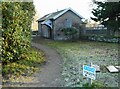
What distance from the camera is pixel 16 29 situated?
12.3 m

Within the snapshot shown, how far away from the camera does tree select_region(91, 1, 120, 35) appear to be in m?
26.1

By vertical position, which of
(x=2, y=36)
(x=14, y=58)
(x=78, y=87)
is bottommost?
(x=78, y=87)

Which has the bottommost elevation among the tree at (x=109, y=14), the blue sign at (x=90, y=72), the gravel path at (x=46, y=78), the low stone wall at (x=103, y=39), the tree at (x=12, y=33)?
the gravel path at (x=46, y=78)

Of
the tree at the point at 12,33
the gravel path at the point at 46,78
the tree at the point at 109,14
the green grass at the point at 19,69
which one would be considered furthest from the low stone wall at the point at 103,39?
the tree at the point at 12,33

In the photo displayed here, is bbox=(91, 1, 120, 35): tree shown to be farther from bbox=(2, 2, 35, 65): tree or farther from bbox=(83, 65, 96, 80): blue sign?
bbox=(83, 65, 96, 80): blue sign

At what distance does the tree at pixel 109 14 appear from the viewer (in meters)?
26.1

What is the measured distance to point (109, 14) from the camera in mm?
27125

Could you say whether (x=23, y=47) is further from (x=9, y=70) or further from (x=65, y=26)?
(x=65, y=26)

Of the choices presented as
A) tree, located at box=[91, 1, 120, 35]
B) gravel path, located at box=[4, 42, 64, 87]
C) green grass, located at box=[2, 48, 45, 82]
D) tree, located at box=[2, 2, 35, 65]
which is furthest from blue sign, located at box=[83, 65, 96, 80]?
tree, located at box=[91, 1, 120, 35]

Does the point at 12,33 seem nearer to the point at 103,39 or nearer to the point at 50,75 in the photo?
the point at 50,75

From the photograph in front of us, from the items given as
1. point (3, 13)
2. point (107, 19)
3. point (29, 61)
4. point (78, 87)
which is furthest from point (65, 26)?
point (78, 87)

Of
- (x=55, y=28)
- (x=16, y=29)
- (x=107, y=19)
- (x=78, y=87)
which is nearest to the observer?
(x=78, y=87)

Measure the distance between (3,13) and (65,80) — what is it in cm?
471

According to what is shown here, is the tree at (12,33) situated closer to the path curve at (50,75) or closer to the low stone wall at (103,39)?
the path curve at (50,75)
